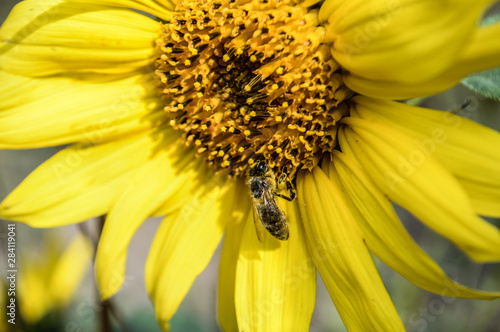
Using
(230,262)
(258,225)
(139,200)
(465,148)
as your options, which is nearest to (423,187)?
(465,148)

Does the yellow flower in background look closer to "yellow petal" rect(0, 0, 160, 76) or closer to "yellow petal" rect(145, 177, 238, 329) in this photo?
"yellow petal" rect(145, 177, 238, 329)

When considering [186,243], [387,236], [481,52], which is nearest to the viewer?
Answer: [481,52]

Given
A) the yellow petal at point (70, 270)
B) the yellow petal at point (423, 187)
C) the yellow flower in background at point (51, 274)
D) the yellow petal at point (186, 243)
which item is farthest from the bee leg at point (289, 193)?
the yellow petal at point (70, 270)

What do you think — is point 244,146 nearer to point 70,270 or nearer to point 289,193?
point 289,193

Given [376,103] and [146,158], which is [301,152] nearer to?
[376,103]

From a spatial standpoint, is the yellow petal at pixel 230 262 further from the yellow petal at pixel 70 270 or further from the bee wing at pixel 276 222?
the yellow petal at pixel 70 270
